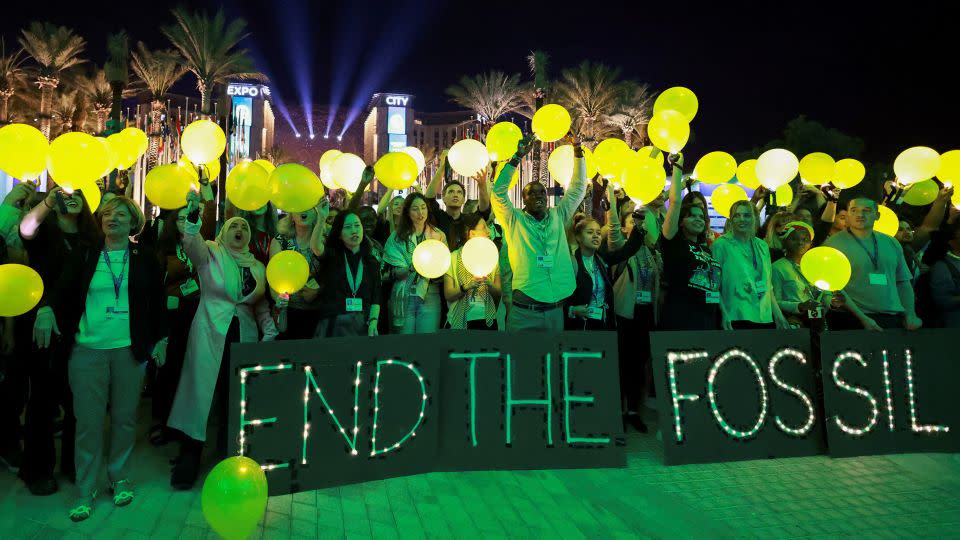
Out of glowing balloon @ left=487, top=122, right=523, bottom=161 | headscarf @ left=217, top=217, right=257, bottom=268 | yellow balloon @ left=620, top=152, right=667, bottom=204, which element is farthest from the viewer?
glowing balloon @ left=487, top=122, right=523, bottom=161

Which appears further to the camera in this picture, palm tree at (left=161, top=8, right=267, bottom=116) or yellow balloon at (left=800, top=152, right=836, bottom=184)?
palm tree at (left=161, top=8, right=267, bottom=116)

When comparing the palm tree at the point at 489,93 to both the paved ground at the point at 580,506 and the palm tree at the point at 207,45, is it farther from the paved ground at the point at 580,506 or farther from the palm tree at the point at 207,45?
the paved ground at the point at 580,506

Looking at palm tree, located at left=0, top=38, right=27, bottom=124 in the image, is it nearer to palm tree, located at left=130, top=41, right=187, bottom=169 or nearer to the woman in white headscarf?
palm tree, located at left=130, top=41, right=187, bottom=169

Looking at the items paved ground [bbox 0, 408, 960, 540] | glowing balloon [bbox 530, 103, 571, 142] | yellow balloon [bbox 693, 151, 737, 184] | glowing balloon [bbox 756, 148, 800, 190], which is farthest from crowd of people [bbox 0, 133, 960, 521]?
glowing balloon [bbox 530, 103, 571, 142]

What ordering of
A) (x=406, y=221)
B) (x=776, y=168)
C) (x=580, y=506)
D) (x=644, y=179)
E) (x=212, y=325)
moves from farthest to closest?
(x=776, y=168), (x=406, y=221), (x=644, y=179), (x=212, y=325), (x=580, y=506)

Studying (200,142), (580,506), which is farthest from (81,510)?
(580,506)

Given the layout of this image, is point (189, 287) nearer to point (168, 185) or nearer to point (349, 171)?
point (168, 185)

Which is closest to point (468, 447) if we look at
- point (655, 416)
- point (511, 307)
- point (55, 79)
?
point (511, 307)

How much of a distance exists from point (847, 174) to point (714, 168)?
→ 1890 mm

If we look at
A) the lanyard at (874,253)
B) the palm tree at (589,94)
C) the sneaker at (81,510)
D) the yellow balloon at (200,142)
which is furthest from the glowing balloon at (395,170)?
the palm tree at (589,94)

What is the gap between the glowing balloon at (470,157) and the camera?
19.6 ft

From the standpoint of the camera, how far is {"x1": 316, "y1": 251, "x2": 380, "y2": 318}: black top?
465 cm

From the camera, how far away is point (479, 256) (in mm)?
4746

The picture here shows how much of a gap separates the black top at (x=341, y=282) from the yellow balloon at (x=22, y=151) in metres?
2.07
